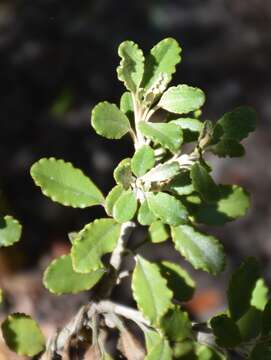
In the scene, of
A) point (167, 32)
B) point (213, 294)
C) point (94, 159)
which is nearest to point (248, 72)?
point (167, 32)

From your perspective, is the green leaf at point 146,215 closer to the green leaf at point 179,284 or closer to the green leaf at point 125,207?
the green leaf at point 125,207

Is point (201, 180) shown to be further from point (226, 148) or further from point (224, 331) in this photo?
point (224, 331)

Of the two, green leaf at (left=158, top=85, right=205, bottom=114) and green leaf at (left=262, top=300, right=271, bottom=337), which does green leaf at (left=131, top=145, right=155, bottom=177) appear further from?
green leaf at (left=262, top=300, right=271, bottom=337)

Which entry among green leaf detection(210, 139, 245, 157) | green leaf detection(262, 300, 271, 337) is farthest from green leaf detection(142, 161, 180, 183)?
green leaf detection(262, 300, 271, 337)

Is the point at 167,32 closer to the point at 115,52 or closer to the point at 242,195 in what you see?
the point at 115,52

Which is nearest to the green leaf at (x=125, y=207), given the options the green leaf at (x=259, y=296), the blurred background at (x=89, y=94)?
the green leaf at (x=259, y=296)

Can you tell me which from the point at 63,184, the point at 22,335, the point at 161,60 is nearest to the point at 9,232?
the point at 63,184
